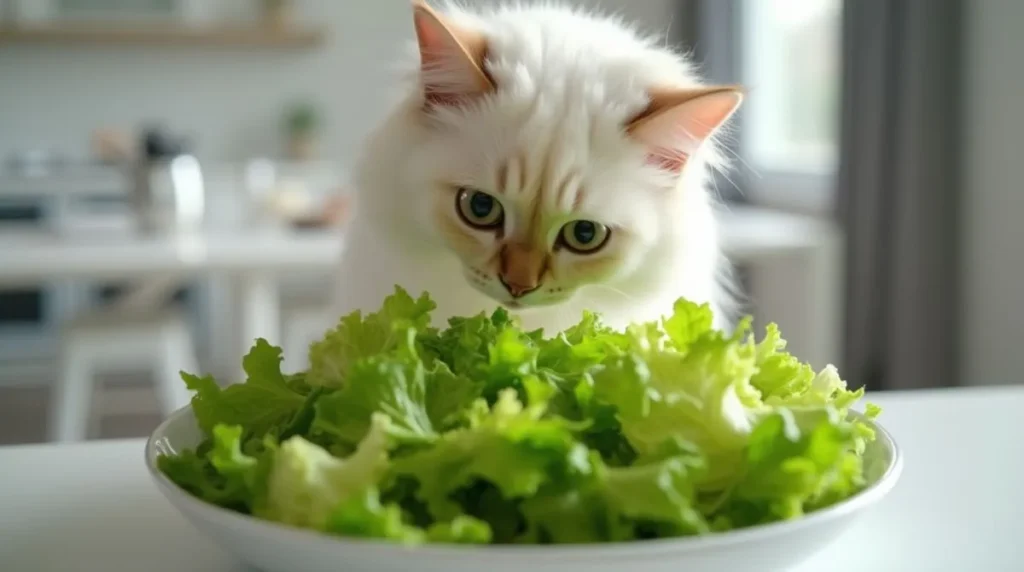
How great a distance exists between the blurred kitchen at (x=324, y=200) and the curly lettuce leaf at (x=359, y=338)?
73 cm

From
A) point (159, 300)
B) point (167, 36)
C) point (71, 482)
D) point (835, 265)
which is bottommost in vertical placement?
point (159, 300)

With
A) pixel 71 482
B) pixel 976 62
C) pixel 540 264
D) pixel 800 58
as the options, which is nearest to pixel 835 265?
pixel 976 62

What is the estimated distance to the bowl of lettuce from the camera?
0.42 metres

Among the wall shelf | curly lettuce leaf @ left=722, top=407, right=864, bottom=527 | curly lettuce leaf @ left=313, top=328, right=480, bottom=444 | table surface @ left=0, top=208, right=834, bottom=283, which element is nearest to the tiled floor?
table surface @ left=0, top=208, right=834, bottom=283

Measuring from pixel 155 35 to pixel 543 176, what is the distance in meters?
4.24

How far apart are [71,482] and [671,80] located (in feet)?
2.06

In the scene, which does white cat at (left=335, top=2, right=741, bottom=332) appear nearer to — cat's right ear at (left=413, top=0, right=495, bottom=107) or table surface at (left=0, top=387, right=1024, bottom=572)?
cat's right ear at (left=413, top=0, right=495, bottom=107)

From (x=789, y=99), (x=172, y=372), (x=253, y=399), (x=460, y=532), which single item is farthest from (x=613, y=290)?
(x=789, y=99)

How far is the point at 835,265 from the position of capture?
2.45 meters

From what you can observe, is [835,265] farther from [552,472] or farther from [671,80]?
[552,472]

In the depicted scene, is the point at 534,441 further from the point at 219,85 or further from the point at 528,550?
the point at 219,85

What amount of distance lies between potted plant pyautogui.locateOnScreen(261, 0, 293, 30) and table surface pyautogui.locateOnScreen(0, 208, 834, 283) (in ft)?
7.60

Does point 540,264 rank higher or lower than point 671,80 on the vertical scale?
lower

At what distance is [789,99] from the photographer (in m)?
3.84
